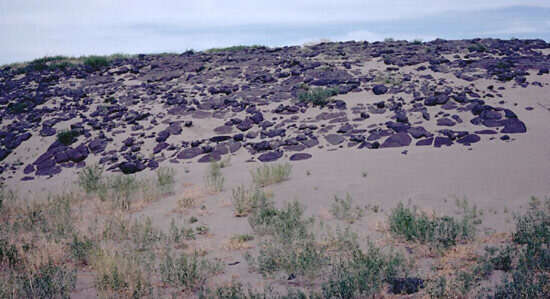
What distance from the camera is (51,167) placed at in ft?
48.0

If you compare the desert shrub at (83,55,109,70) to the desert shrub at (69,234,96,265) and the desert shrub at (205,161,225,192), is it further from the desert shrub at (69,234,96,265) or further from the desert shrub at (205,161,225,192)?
the desert shrub at (69,234,96,265)

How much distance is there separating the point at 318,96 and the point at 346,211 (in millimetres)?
8991

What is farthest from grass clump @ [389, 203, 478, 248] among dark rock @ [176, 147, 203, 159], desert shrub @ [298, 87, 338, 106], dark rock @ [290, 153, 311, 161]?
desert shrub @ [298, 87, 338, 106]

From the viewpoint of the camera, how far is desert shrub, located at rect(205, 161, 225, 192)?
1027cm

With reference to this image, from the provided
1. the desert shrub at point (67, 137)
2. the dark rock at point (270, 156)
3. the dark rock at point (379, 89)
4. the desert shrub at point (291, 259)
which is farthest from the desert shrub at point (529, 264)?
the desert shrub at point (67, 137)

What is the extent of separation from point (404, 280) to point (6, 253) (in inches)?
221

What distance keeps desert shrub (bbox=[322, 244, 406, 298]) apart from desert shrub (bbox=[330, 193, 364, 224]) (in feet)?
6.78

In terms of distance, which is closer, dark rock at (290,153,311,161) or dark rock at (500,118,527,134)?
dark rock at (500,118,527,134)

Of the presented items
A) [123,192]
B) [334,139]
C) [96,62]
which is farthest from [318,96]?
[96,62]

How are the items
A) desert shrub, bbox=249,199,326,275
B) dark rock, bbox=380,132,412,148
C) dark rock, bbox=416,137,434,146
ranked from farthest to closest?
dark rock, bbox=380,132,412,148 → dark rock, bbox=416,137,434,146 → desert shrub, bbox=249,199,326,275

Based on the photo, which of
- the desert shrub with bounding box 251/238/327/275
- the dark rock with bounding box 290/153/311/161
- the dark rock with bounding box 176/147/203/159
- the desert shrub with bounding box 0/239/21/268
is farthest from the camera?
the dark rock with bounding box 176/147/203/159

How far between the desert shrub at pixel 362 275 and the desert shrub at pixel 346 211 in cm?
207

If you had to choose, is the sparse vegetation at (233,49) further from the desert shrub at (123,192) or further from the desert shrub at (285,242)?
the desert shrub at (285,242)

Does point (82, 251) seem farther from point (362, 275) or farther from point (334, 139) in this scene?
point (334, 139)
